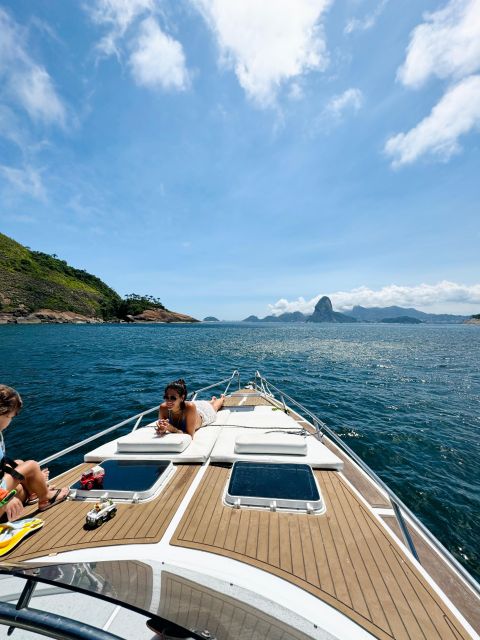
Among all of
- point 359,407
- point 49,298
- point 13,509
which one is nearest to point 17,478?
point 13,509

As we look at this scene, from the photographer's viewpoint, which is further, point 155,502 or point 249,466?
point 249,466

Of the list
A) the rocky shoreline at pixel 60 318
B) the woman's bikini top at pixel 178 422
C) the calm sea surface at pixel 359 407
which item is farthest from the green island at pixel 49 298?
the woman's bikini top at pixel 178 422

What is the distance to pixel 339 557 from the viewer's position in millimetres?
3182

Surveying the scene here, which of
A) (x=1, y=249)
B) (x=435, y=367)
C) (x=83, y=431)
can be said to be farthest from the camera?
(x=1, y=249)

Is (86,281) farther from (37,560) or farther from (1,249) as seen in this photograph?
(37,560)

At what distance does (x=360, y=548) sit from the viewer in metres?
3.34

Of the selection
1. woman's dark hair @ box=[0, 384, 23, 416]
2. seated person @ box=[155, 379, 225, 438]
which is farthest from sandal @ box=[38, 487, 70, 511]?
seated person @ box=[155, 379, 225, 438]

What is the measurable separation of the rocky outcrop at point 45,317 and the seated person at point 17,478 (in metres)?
97.0

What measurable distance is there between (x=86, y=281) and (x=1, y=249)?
156 ft

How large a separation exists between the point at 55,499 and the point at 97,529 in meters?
1.16

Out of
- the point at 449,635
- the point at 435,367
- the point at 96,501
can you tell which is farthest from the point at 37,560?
the point at 435,367

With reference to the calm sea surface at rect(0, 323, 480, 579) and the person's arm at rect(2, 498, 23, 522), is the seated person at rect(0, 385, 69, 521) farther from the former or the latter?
the calm sea surface at rect(0, 323, 480, 579)

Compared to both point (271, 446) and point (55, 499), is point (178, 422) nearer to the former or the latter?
point (271, 446)

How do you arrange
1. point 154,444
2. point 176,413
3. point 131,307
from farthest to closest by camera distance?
point 131,307 → point 176,413 → point 154,444
